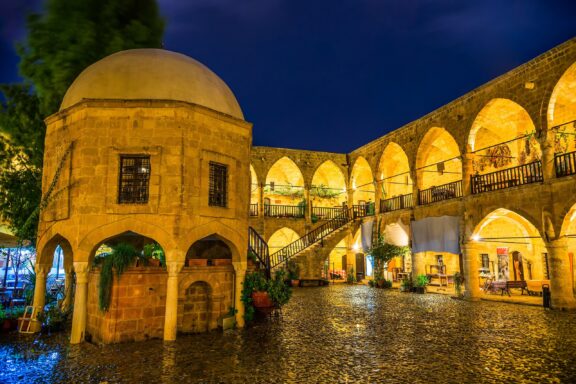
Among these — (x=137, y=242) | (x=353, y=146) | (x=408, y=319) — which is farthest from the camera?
(x=353, y=146)

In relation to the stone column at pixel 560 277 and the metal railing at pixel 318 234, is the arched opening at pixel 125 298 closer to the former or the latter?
the stone column at pixel 560 277

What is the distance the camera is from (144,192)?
8922 mm

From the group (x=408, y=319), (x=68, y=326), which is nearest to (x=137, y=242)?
(x=68, y=326)

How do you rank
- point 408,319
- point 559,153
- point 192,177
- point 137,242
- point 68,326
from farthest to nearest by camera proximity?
point 559,153
point 137,242
point 408,319
point 68,326
point 192,177

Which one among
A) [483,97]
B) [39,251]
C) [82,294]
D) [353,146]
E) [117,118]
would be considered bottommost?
[82,294]

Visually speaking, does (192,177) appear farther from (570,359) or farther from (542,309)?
(542,309)

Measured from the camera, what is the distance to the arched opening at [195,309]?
9125mm

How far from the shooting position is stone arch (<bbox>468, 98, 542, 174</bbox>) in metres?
16.2

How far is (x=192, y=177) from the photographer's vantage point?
355 inches

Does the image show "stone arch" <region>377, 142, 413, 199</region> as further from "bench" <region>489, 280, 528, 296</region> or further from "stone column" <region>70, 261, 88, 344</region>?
"stone column" <region>70, 261, 88, 344</region>

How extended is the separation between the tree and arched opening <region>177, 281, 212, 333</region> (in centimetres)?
674

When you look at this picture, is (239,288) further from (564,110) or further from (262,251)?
(564,110)

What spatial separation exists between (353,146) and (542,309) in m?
76.0

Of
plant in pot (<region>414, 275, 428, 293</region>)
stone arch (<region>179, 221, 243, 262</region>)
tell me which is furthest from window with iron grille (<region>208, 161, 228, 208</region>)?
plant in pot (<region>414, 275, 428, 293</region>)
